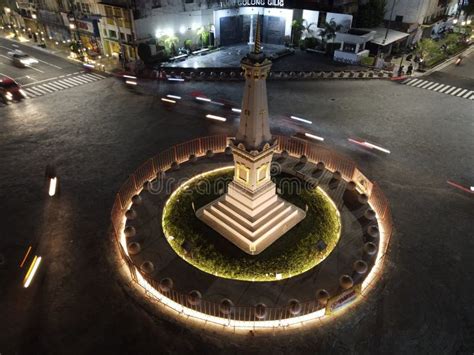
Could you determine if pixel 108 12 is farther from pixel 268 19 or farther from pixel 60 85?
pixel 268 19

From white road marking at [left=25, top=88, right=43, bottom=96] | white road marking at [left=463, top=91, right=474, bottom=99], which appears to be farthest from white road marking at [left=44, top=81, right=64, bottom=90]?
white road marking at [left=463, top=91, right=474, bottom=99]

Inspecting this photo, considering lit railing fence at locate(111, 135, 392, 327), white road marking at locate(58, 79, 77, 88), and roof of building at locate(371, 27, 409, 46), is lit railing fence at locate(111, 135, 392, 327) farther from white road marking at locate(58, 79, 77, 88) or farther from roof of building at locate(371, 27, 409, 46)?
roof of building at locate(371, 27, 409, 46)

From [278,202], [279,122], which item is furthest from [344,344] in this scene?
[279,122]

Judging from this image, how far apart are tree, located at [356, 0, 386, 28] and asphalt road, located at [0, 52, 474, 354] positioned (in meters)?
19.1

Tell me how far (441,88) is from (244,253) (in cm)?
3777

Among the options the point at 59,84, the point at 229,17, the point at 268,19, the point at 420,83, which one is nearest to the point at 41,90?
the point at 59,84

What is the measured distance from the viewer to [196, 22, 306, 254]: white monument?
1680cm

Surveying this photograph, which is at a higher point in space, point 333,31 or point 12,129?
point 333,31

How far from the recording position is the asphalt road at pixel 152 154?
49.7 feet

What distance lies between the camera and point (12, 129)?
32.1 meters

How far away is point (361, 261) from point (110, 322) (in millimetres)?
12771

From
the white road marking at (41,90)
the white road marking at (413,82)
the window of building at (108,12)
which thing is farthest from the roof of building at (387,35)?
the white road marking at (41,90)

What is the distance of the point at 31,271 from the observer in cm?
1816

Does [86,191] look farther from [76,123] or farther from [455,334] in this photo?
[455,334]
